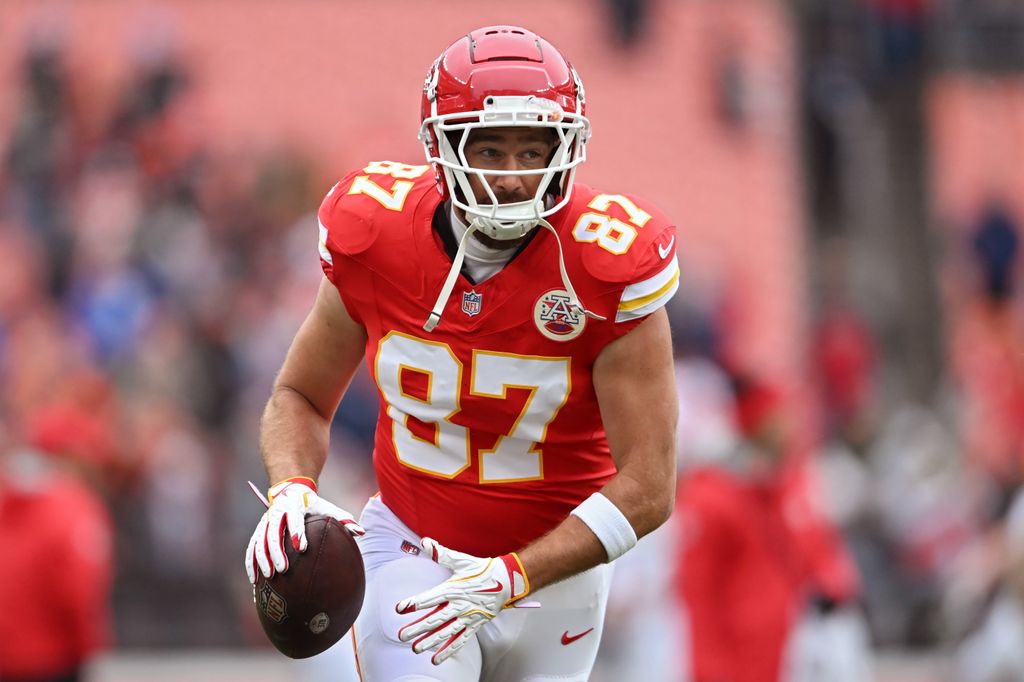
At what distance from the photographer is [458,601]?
3420 millimetres

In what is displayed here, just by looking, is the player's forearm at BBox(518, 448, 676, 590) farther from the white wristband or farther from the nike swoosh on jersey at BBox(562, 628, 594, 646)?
the nike swoosh on jersey at BBox(562, 628, 594, 646)

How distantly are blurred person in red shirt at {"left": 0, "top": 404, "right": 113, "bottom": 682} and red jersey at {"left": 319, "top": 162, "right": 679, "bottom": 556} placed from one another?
3.88m

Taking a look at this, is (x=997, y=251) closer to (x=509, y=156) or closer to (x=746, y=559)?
(x=746, y=559)

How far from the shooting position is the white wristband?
3564mm

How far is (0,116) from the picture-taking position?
1184 centimetres

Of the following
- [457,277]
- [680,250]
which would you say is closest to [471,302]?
[457,277]

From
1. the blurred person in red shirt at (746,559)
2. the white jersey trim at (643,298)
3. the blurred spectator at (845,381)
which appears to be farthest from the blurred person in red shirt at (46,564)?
the blurred spectator at (845,381)

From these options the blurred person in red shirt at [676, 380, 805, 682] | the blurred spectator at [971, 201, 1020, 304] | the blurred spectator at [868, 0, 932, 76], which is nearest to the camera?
the blurred person in red shirt at [676, 380, 805, 682]

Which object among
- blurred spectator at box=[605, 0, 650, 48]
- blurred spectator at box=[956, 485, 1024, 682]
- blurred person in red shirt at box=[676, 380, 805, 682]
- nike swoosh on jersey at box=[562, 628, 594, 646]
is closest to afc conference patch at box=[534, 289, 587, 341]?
nike swoosh on jersey at box=[562, 628, 594, 646]

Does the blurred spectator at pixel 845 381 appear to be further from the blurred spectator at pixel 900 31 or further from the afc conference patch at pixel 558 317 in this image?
the afc conference patch at pixel 558 317

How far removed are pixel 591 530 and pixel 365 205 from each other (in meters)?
0.84

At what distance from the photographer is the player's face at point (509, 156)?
3553mm

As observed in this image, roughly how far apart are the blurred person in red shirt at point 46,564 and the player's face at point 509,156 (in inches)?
169

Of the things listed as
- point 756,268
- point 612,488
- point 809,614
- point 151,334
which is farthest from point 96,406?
→ point 612,488
